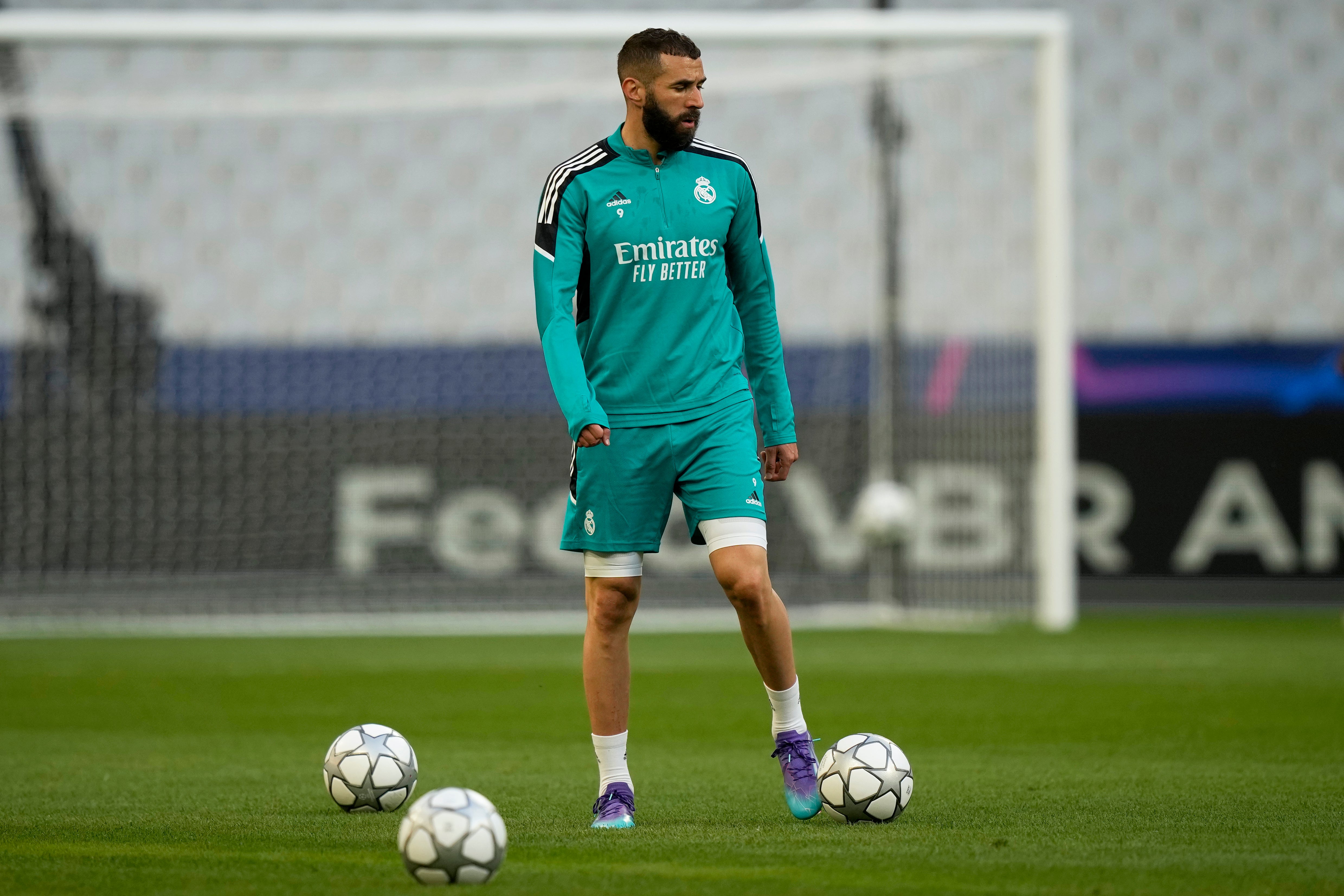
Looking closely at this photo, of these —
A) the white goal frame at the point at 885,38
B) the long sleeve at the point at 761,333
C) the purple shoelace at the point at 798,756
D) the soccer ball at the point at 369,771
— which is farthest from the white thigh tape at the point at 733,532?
the white goal frame at the point at 885,38

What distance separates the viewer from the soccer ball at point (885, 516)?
38.0ft

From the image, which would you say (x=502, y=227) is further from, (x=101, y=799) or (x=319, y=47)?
(x=101, y=799)

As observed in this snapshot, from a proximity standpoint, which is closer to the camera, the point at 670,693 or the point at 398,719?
the point at 398,719

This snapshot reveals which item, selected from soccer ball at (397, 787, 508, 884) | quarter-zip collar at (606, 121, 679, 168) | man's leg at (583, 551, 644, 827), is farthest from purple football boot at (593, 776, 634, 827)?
quarter-zip collar at (606, 121, 679, 168)

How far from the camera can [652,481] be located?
14.2 feet

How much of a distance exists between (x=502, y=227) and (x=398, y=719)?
6.16 metres

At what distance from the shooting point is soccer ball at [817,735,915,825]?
13.9 ft

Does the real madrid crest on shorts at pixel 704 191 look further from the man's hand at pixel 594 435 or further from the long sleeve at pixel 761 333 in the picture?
the man's hand at pixel 594 435

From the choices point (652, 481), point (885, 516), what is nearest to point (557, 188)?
point (652, 481)

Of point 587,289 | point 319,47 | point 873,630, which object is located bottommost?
point 873,630

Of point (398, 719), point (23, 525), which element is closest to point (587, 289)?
Result: point (398, 719)

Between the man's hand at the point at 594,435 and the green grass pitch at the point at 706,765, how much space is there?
927mm

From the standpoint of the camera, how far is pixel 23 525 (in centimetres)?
1191

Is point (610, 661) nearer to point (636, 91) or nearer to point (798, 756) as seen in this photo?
point (798, 756)
